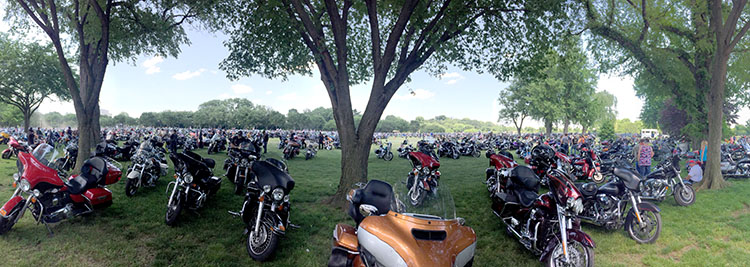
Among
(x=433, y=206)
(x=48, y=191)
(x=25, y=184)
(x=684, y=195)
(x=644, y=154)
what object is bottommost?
(x=684, y=195)

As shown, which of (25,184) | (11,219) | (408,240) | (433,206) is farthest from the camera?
(11,219)

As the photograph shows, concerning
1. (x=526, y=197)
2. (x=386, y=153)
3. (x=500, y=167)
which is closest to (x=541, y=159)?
(x=500, y=167)

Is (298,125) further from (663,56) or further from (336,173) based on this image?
(663,56)

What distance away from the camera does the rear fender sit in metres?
3.37

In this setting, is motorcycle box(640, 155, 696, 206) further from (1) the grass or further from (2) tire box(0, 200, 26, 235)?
Result: (2) tire box(0, 200, 26, 235)

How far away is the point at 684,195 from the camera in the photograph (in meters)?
7.07

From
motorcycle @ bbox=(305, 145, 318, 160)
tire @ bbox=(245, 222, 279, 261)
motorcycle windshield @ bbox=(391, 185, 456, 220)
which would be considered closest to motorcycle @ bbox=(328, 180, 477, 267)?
motorcycle windshield @ bbox=(391, 185, 456, 220)

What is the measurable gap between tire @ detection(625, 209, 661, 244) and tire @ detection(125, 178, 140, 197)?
923 cm

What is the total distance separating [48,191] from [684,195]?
1210cm

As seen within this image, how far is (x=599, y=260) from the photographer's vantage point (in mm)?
4078

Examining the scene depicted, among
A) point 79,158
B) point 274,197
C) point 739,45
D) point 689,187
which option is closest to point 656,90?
point 739,45

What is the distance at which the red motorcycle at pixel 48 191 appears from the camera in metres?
4.02

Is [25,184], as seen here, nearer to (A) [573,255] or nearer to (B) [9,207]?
(B) [9,207]

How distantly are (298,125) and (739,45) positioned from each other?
7970 cm
